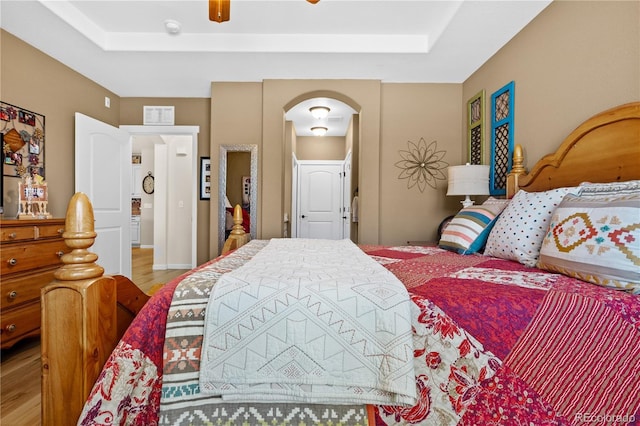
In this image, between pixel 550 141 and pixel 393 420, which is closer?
pixel 393 420

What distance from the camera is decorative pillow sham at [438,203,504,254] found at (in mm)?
1900

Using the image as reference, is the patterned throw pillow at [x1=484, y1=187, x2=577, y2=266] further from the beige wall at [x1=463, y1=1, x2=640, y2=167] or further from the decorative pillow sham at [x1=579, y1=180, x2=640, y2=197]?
the beige wall at [x1=463, y1=1, x2=640, y2=167]

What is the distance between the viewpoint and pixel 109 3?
97.5 inches

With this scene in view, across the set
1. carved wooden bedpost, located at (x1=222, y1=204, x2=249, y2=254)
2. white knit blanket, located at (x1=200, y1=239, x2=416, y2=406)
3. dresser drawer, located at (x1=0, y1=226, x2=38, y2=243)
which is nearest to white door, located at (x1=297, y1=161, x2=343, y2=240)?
carved wooden bedpost, located at (x1=222, y1=204, x2=249, y2=254)

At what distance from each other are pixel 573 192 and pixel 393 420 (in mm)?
→ 1408

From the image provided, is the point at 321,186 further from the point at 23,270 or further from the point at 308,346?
the point at 308,346

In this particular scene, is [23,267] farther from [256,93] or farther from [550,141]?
[550,141]

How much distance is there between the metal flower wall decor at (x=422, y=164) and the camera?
3.55 metres

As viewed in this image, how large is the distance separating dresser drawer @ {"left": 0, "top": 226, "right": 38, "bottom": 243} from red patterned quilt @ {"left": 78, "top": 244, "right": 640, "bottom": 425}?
191 cm

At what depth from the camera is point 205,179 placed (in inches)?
156

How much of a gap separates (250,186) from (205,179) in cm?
74

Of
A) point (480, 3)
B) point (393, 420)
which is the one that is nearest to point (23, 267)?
point (393, 420)

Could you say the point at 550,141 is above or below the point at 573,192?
above

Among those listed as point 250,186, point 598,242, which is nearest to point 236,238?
point 250,186
